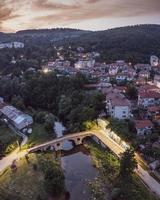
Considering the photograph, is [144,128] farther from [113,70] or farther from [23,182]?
[113,70]

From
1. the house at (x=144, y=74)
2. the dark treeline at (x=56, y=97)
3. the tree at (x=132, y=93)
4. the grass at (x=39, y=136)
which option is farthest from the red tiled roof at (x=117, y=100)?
the house at (x=144, y=74)

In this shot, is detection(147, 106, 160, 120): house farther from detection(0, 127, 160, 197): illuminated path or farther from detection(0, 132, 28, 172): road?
detection(0, 132, 28, 172): road

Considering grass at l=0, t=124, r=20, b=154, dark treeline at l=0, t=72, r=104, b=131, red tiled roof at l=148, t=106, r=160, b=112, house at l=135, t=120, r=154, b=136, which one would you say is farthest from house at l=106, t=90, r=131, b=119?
grass at l=0, t=124, r=20, b=154

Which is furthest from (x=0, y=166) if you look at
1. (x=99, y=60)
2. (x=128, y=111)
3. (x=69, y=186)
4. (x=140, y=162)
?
(x=99, y=60)

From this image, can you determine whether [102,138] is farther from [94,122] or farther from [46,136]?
[46,136]

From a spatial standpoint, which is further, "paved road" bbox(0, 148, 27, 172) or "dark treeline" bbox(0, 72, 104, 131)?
"dark treeline" bbox(0, 72, 104, 131)
